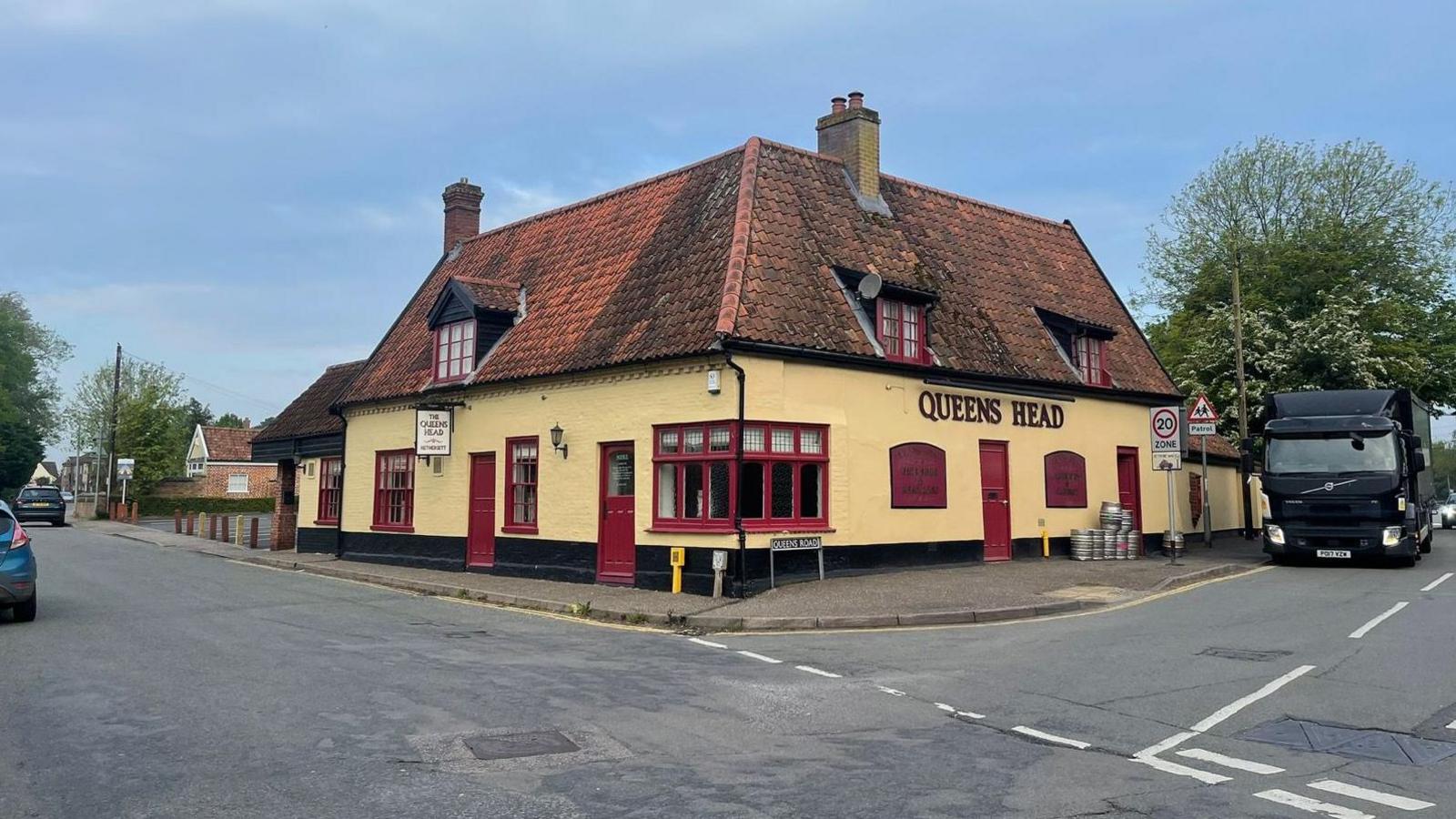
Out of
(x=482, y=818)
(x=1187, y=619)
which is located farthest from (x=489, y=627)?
(x=1187, y=619)

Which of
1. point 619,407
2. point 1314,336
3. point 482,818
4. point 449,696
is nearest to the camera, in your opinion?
point 482,818

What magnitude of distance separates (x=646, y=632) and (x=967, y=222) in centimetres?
1412

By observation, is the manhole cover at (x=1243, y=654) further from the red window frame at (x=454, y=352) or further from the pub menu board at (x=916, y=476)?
the red window frame at (x=454, y=352)

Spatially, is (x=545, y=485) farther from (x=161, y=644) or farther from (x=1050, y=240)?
(x=1050, y=240)

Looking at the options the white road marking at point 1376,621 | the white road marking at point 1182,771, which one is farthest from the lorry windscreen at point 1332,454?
the white road marking at point 1182,771

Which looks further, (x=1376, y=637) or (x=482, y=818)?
(x=1376, y=637)

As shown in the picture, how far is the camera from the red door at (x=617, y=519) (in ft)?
55.7

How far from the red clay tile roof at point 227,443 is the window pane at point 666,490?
52.8 m

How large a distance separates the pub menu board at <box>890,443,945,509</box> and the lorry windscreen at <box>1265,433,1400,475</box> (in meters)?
7.19

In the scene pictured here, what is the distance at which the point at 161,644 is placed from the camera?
10.6 m

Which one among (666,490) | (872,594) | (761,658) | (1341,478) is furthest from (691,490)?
(1341,478)

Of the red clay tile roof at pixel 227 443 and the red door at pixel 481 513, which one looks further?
the red clay tile roof at pixel 227 443

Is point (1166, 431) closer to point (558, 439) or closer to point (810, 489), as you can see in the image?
point (810, 489)

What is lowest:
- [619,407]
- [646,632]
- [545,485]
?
[646,632]
